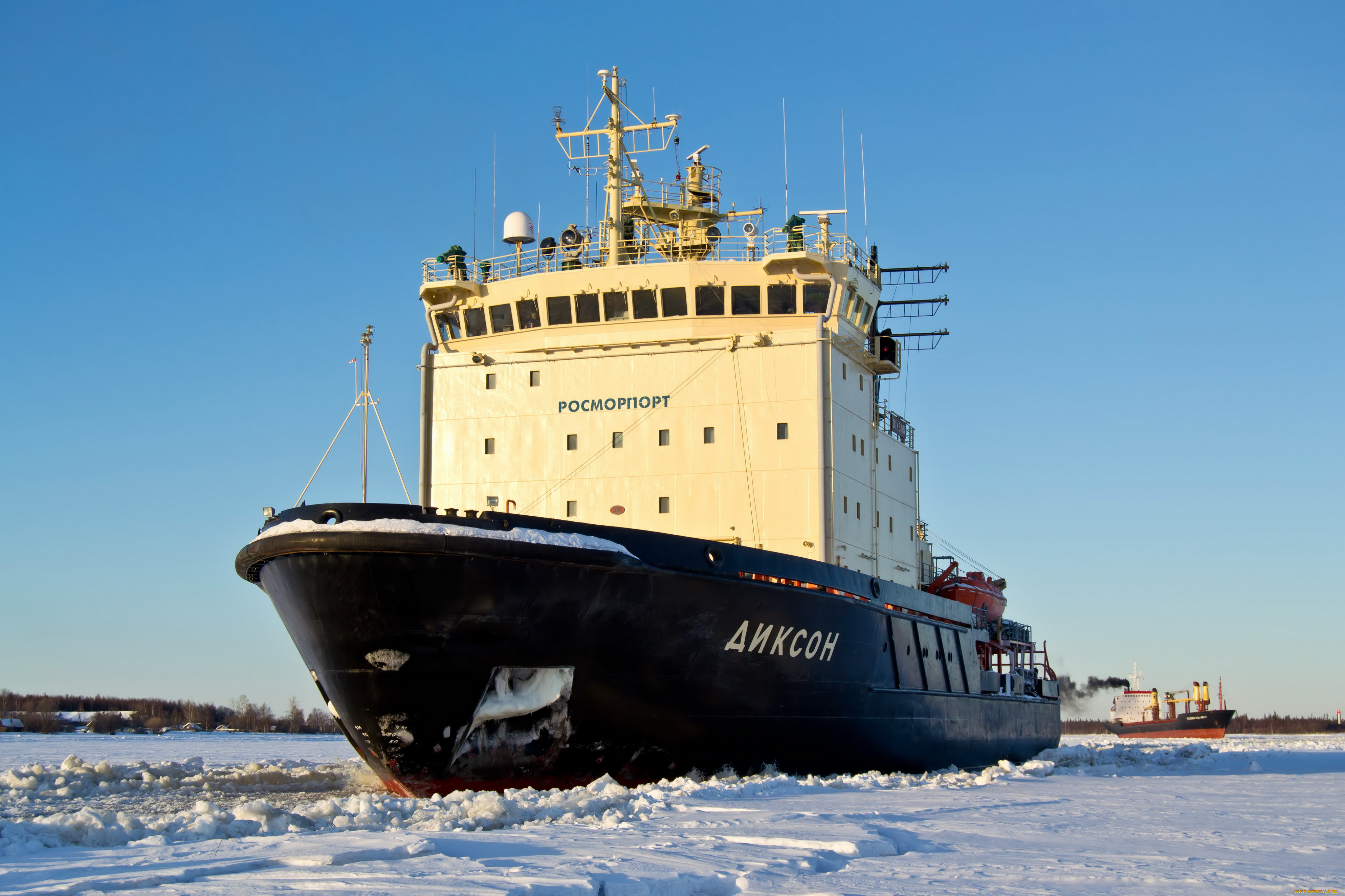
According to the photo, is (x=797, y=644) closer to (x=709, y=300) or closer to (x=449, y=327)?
(x=709, y=300)

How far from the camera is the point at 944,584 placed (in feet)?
67.1

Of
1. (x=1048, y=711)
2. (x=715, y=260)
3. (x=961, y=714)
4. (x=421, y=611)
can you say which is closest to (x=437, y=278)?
(x=715, y=260)

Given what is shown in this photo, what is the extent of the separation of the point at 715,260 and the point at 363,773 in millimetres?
8491

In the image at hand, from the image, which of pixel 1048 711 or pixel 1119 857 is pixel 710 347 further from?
pixel 1048 711

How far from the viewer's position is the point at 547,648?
10.8 meters

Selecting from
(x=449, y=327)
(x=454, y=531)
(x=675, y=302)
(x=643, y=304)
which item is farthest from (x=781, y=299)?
(x=454, y=531)

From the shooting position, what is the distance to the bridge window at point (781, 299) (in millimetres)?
15172

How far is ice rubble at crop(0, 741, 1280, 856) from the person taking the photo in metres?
7.66

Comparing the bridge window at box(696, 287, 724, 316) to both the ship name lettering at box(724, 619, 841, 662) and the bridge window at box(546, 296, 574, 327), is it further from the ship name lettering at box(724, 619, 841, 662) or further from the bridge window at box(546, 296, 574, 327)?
the ship name lettering at box(724, 619, 841, 662)

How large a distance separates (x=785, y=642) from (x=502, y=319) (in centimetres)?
639

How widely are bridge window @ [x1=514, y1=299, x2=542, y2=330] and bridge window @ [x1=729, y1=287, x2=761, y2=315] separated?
2713mm

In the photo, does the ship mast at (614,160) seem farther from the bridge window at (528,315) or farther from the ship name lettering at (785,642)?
the ship name lettering at (785,642)

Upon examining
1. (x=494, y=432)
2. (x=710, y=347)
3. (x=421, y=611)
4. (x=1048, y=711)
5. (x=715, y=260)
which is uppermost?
(x=715, y=260)

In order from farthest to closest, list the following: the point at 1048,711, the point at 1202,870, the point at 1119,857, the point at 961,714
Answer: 1. the point at 1048,711
2. the point at 961,714
3. the point at 1119,857
4. the point at 1202,870
